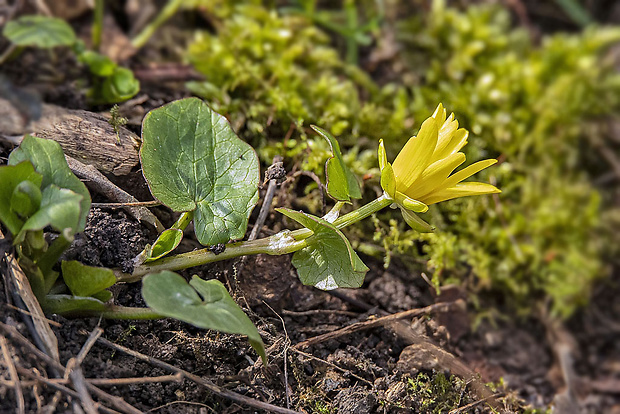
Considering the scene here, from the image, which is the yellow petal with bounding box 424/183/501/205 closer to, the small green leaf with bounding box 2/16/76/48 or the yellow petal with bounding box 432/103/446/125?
the yellow petal with bounding box 432/103/446/125

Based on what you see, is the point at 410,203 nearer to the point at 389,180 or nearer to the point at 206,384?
the point at 389,180

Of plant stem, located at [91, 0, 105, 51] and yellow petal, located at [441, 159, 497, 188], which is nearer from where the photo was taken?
yellow petal, located at [441, 159, 497, 188]

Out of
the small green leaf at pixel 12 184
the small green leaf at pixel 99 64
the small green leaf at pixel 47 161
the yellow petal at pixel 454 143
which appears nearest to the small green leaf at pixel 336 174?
the yellow petal at pixel 454 143

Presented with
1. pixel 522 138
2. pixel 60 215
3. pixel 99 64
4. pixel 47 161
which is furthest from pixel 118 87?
pixel 522 138

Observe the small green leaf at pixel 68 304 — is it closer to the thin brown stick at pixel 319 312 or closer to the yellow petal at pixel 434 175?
the thin brown stick at pixel 319 312

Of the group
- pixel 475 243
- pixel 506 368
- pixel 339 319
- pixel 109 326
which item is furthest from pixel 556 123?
pixel 109 326

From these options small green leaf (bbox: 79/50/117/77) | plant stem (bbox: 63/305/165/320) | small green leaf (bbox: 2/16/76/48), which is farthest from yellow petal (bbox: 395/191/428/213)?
small green leaf (bbox: 2/16/76/48)
